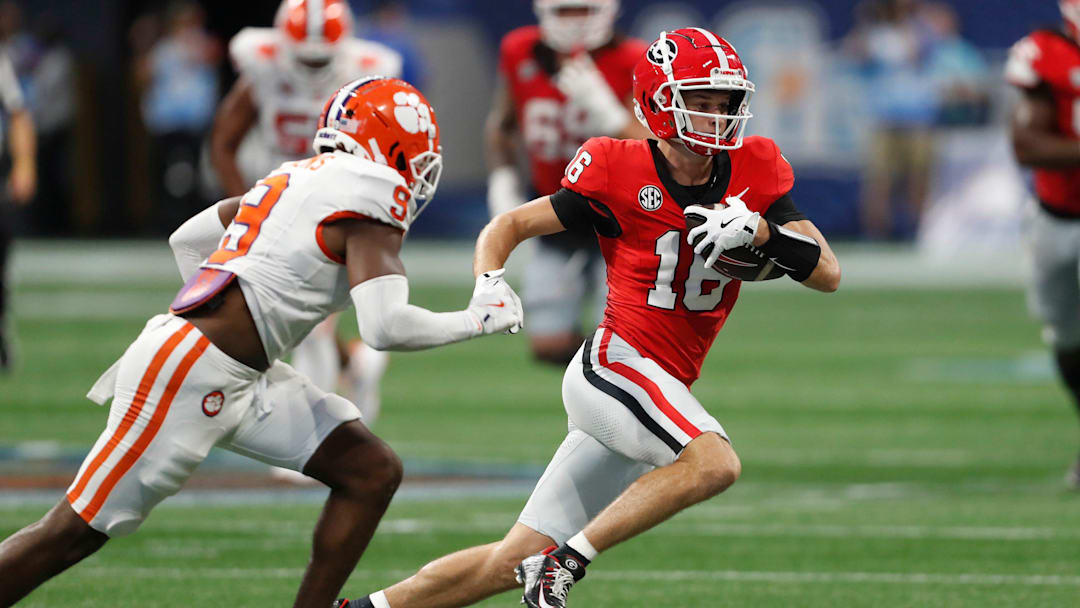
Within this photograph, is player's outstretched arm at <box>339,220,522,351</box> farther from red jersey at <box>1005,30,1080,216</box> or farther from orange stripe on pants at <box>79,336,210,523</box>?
red jersey at <box>1005,30,1080,216</box>

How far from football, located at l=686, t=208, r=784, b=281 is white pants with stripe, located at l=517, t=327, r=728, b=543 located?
1.16 ft

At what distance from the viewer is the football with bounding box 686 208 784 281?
4.71 meters

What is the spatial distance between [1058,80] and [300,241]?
4.61 meters

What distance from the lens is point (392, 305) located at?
176 inches

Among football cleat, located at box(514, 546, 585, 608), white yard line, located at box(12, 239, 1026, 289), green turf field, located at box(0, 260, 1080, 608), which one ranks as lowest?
white yard line, located at box(12, 239, 1026, 289)

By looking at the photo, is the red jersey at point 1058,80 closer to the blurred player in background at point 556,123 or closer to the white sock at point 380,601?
the blurred player in background at point 556,123

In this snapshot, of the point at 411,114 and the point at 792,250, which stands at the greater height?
the point at 411,114

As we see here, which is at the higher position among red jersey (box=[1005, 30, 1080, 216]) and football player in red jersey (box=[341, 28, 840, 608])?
football player in red jersey (box=[341, 28, 840, 608])

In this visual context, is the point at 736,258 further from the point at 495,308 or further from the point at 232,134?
the point at 232,134

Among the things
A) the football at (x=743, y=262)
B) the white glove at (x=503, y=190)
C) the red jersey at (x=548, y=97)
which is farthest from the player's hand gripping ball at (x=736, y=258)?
the red jersey at (x=548, y=97)

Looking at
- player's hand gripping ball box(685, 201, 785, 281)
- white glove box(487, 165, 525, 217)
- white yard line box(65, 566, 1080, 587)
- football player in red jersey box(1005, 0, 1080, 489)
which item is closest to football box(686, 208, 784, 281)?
player's hand gripping ball box(685, 201, 785, 281)

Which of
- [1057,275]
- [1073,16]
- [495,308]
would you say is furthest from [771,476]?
[495,308]

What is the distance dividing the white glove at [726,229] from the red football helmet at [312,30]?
14.1 feet

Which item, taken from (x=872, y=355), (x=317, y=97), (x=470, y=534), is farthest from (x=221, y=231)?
(x=872, y=355)
